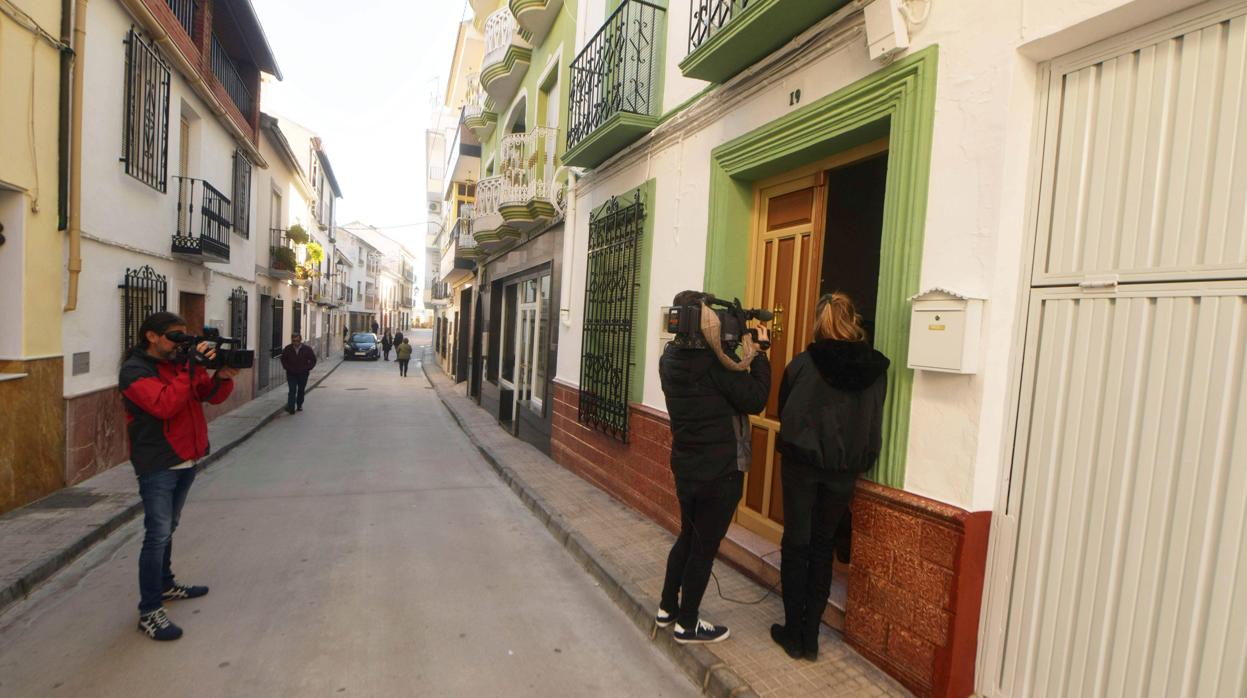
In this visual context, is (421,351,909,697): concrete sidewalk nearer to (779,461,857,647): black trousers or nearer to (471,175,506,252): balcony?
(779,461,857,647): black trousers

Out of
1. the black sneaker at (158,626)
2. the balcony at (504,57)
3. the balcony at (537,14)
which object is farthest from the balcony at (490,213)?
the black sneaker at (158,626)

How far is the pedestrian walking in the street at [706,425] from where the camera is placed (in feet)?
10.2

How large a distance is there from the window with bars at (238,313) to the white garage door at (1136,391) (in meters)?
13.1

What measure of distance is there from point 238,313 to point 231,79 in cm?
461

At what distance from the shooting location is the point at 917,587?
2.87m

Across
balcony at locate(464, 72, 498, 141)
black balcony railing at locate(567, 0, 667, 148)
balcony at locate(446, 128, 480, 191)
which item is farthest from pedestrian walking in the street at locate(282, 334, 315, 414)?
black balcony railing at locate(567, 0, 667, 148)

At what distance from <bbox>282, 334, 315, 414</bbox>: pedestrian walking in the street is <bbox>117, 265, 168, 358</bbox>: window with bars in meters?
4.53

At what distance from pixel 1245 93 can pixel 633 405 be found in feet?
14.7

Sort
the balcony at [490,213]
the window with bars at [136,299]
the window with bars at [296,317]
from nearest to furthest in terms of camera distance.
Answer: the window with bars at [136,299] < the balcony at [490,213] < the window with bars at [296,317]

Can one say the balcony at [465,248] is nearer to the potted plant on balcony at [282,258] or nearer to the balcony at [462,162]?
the balcony at [462,162]

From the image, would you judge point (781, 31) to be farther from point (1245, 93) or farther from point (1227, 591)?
point (1227, 591)

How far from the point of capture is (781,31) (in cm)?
400

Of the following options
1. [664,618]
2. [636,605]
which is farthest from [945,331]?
[636,605]

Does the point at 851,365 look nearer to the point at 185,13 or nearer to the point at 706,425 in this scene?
the point at 706,425
